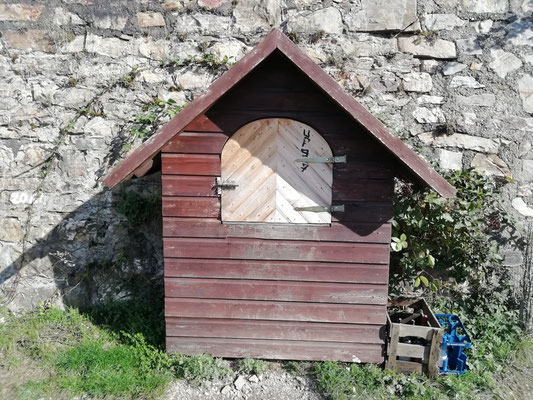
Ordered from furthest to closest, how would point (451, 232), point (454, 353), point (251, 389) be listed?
point (451, 232)
point (454, 353)
point (251, 389)

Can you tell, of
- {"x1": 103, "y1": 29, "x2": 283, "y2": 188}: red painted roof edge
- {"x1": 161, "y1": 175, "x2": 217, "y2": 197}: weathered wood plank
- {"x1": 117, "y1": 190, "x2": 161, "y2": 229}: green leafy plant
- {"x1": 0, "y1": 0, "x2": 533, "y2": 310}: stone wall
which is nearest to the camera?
{"x1": 103, "y1": 29, "x2": 283, "y2": 188}: red painted roof edge

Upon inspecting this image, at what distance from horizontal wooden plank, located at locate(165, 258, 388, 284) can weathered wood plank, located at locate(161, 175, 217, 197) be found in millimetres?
544

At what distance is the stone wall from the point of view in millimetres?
3998

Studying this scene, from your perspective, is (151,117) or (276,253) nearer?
(276,253)

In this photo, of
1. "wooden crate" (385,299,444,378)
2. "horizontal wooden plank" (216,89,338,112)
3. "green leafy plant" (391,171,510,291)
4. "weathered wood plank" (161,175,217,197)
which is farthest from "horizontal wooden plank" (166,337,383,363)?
"horizontal wooden plank" (216,89,338,112)

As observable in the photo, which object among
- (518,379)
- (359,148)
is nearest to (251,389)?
(359,148)

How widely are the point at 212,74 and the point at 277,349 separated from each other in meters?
2.70

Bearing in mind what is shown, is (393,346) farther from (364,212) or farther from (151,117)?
(151,117)

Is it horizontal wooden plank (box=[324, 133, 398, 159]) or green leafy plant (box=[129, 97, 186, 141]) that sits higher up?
green leafy plant (box=[129, 97, 186, 141])

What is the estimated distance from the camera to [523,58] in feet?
13.1

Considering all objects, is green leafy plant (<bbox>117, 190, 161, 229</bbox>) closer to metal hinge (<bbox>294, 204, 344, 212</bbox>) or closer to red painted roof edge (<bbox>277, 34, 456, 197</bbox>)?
metal hinge (<bbox>294, 204, 344, 212</bbox>)

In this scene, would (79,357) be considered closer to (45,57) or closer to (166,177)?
(166,177)

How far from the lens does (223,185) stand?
308 cm

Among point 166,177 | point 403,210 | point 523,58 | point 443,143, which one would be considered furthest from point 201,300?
point 523,58
